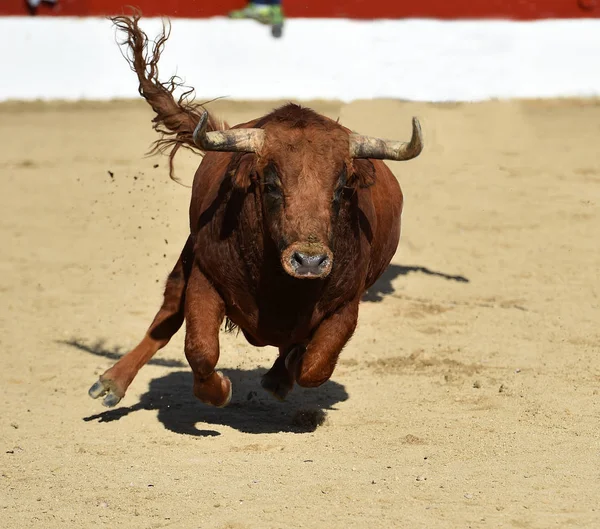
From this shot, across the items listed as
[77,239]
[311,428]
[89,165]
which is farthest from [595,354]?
[89,165]

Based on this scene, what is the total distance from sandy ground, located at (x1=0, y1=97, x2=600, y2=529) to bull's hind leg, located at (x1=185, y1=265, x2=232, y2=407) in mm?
256

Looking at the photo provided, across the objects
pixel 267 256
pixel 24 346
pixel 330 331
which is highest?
pixel 267 256

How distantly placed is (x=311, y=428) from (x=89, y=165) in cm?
705

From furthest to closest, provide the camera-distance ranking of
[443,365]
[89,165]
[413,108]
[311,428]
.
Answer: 1. [413,108]
2. [89,165]
3. [443,365]
4. [311,428]

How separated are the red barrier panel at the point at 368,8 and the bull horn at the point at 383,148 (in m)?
9.75

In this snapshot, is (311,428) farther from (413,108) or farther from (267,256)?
(413,108)

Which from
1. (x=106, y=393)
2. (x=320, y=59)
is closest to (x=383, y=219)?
(x=106, y=393)

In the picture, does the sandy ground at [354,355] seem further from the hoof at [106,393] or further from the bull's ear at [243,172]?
the bull's ear at [243,172]

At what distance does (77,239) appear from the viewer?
404 inches

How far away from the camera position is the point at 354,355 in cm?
766

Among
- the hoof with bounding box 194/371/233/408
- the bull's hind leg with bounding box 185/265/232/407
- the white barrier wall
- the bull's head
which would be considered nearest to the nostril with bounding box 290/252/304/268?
the bull's head

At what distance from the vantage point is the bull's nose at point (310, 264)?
495 centimetres

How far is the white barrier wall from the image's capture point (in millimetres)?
14445

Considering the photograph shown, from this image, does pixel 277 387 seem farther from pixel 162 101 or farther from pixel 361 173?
pixel 162 101
